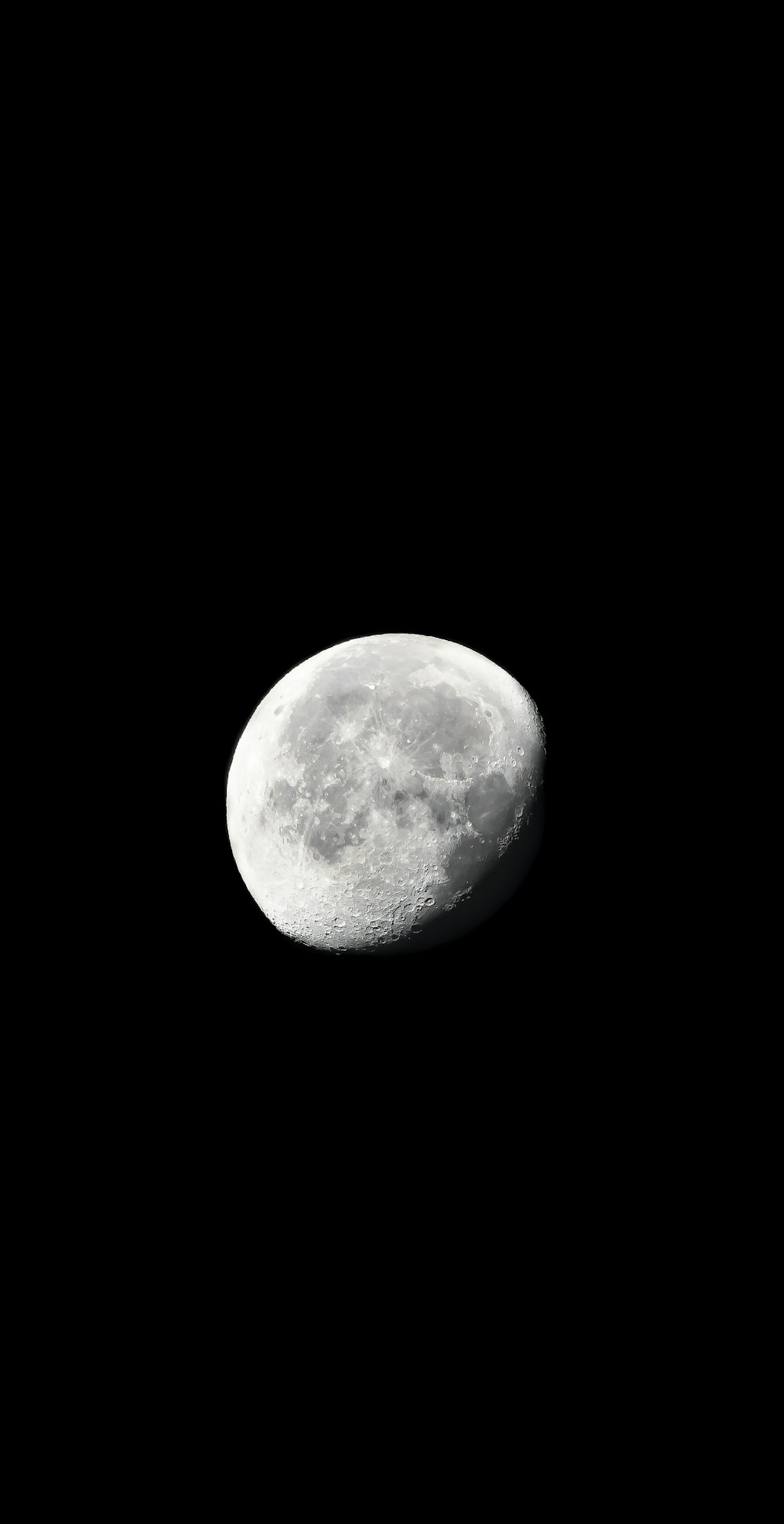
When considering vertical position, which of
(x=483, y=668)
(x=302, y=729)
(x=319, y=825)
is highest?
(x=483, y=668)

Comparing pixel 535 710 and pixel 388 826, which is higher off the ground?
pixel 535 710

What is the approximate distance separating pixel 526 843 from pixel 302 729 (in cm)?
99

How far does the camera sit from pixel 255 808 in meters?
3.68

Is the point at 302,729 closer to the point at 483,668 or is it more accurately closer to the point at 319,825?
the point at 319,825

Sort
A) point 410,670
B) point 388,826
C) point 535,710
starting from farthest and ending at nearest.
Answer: point 535,710 → point 410,670 → point 388,826

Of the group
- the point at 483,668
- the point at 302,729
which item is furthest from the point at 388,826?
the point at 483,668

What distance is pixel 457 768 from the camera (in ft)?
11.5

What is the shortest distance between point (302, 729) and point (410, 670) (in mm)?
473

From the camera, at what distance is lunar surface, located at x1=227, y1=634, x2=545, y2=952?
3.46 meters

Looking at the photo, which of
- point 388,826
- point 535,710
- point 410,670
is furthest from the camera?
point 535,710

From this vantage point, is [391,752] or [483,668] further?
[483,668]

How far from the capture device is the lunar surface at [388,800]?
11.3ft

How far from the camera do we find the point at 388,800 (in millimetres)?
3438

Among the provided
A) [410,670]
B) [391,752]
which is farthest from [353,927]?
[410,670]
